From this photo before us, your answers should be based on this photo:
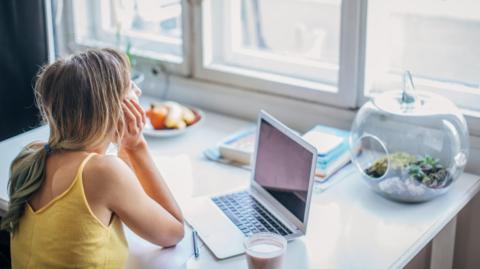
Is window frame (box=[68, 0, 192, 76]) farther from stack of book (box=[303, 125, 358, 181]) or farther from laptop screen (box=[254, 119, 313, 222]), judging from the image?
laptop screen (box=[254, 119, 313, 222])

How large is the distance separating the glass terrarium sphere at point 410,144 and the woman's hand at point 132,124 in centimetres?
58

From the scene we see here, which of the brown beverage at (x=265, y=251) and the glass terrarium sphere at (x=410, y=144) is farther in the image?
the glass terrarium sphere at (x=410, y=144)

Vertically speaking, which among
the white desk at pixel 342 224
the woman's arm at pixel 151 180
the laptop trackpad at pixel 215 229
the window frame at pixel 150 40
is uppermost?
the window frame at pixel 150 40

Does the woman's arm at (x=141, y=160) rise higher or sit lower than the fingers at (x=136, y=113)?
lower

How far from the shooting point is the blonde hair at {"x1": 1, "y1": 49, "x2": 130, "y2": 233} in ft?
4.45

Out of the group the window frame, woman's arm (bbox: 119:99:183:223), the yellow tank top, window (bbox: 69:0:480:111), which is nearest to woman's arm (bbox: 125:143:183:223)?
woman's arm (bbox: 119:99:183:223)

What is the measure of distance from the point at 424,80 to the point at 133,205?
3.25 ft

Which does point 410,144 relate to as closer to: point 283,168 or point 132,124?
point 283,168

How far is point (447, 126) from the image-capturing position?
5.75 ft

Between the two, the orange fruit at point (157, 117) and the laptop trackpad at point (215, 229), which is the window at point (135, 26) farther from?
the laptop trackpad at point (215, 229)

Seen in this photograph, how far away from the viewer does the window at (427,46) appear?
1890mm

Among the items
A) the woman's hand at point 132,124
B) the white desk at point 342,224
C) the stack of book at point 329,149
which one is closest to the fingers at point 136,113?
the woman's hand at point 132,124

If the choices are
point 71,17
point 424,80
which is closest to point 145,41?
point 71,17

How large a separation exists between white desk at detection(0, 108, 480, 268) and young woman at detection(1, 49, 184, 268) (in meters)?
0.09
